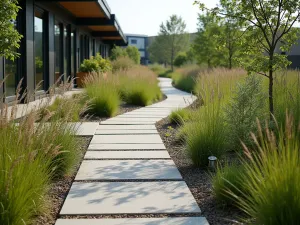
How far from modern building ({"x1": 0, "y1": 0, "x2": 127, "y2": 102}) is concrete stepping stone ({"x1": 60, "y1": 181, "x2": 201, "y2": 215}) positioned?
9.02ft

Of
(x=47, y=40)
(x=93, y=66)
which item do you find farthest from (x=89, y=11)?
(x=47, y=40)

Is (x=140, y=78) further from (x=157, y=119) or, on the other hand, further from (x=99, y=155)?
(x=99, y=155)

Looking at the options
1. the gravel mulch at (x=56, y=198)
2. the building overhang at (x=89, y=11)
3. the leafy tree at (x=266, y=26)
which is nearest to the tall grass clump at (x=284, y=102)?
the leafy tree at (x=266, y=26)

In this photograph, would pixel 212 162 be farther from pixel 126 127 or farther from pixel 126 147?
pixel 126 127

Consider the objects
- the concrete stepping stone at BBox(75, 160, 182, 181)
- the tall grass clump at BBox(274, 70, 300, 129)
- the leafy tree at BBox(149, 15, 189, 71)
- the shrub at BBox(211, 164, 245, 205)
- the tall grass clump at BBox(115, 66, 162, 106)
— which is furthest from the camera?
the leafy tree at BBox(149, 15, 189, 71)

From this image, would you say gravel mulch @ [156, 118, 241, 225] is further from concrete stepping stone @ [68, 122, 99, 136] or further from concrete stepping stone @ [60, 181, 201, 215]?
concrete stepping stone @ [68, 122, 99, 136]

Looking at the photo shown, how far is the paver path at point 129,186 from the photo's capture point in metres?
3.11

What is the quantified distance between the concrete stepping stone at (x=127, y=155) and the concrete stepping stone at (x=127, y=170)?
0.68 feet

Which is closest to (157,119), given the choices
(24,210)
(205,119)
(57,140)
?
(205,119)

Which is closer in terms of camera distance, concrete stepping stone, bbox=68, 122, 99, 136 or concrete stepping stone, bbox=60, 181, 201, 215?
concrete stepping stone, bbox=60, 181, 201, 215

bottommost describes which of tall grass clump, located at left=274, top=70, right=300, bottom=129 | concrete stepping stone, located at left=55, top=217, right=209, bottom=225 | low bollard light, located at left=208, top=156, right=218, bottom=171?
concrete stepping stone, located at left=55, top=217, right=209, bottom=225

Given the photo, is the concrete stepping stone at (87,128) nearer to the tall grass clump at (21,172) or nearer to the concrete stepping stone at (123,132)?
the concrete stepping stone at (123,132)

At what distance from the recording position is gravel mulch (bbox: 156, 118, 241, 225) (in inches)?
123

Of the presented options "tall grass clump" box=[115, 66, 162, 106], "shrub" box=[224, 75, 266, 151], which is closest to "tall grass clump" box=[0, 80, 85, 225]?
"shrub" box=[224, 75, 266, 151]
